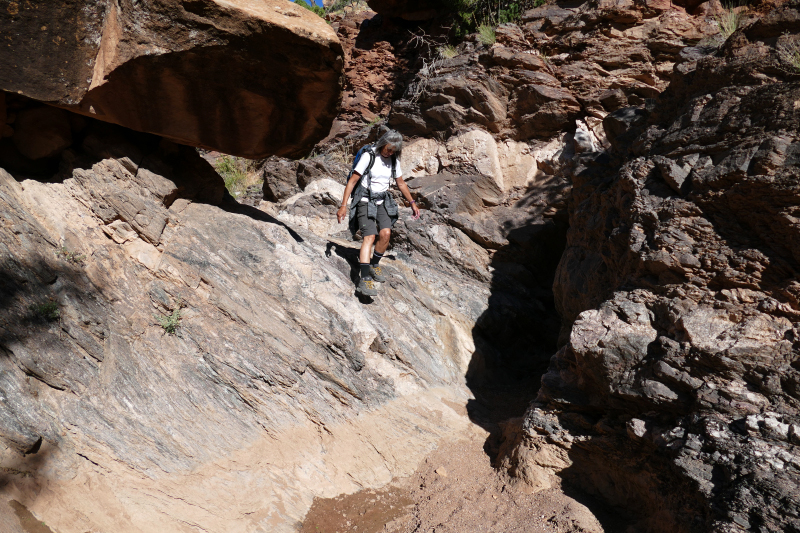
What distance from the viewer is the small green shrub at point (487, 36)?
7.84 m

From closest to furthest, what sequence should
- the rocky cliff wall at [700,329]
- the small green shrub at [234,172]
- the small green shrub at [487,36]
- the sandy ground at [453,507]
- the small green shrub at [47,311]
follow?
the rocky cliff wall at [700,329] → the small green shrub at [47,311] → the sandy ground at [453,507] → the small green shrub at [487,36] → the small green shrub at [234,172]

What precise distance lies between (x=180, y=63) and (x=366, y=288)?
96.8 inches

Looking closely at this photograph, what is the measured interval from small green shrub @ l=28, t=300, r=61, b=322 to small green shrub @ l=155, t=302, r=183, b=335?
0.67 metres

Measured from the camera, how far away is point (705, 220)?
346cm

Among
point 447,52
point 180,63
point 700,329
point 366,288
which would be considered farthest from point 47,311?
point 447,52

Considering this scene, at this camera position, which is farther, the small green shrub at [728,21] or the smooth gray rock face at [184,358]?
the small green shrub at [728,21]

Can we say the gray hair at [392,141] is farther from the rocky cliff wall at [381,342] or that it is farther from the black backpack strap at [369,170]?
the rocky cliff wall at [381,342]

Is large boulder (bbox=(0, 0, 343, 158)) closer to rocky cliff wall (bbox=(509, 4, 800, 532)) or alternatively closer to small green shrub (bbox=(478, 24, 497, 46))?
rocky cliff wall (bbox=(509, 4, 800, 532))

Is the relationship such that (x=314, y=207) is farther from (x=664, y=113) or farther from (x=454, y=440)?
(x=664, y=113)

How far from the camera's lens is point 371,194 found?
201 inches

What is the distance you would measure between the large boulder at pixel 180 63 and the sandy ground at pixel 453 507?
10.6 feet

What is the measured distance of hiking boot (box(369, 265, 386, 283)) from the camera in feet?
16.8

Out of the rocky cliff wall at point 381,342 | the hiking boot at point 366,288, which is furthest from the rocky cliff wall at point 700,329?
the hiking boot at point 366,288

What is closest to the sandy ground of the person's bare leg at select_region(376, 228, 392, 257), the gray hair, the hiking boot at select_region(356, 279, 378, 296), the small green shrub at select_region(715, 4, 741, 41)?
the hiking boot at select_region(356, 279, 378, 296)
